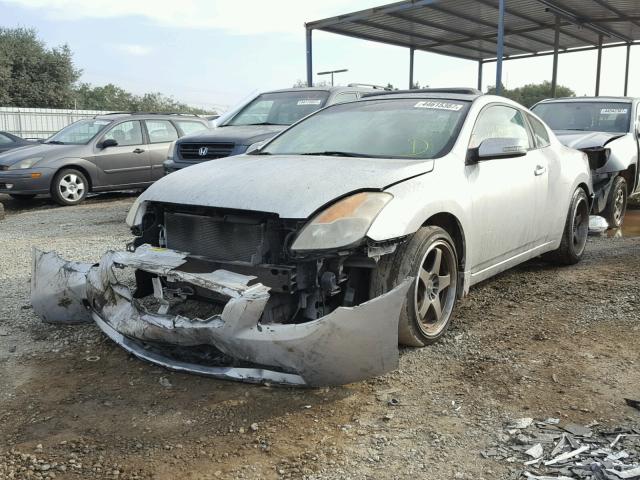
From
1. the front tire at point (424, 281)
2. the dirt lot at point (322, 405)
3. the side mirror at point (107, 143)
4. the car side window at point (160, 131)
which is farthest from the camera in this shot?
the car side window at point (160, 131)

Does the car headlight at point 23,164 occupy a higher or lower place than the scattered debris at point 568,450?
higher

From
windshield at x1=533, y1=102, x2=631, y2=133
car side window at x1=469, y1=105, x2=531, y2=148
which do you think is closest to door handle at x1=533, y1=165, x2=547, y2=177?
car side window at x1=469, y1=105, x2=531, y2=148

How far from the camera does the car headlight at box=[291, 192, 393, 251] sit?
10.2 ft

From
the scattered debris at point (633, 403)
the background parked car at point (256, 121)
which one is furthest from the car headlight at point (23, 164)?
the scattered debris at point (633, 403)

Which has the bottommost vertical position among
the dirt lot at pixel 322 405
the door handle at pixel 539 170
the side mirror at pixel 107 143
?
the dirt lot at pixel 322 405

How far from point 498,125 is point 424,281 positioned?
177cm

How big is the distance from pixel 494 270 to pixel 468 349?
0.94m

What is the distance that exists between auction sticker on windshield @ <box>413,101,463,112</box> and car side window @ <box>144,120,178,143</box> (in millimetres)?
8025

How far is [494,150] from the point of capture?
161 inches

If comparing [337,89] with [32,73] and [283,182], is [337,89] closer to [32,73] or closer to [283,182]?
[283,182]

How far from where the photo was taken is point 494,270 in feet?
14.7

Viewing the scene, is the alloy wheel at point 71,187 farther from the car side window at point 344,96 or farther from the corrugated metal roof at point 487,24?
the corrugated metal roof at point 487,24

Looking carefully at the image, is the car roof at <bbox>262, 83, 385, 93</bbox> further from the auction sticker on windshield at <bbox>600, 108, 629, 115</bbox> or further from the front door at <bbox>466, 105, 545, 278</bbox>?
the front door at <bbox>466, 105, 545, 278</bbox>

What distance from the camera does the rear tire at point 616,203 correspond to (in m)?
8.06
